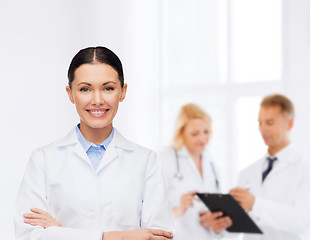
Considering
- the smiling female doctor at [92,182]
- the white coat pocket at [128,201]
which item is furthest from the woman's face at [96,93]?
the white coat pocket at [128,201]

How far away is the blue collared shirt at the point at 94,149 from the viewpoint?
1265mm

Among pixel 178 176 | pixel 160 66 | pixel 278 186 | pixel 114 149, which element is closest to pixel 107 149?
pixel 114 149

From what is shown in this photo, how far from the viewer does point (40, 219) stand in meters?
1.18

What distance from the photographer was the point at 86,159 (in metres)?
1.24

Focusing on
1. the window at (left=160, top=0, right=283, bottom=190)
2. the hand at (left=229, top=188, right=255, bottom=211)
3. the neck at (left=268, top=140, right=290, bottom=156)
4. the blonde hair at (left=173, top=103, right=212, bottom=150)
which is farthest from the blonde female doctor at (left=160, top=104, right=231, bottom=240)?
the window at (left=160, top=0, right=283, bottom=190)

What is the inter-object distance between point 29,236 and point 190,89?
121 inches

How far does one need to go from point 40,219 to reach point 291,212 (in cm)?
151

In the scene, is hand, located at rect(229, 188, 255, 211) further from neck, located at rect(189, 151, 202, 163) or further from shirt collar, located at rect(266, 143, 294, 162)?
neck, located at rect(189, 151, 202, 163)

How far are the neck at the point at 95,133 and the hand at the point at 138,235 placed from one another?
0.25m

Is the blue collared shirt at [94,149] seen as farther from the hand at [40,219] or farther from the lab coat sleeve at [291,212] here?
the lab coat sleeve at [291,212]

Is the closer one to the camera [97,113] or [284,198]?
[97,113]

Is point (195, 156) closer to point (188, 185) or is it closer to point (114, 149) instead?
point (188, 185)

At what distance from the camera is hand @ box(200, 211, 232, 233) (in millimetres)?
2598

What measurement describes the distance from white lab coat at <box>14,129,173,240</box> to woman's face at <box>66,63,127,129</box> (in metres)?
0.09
